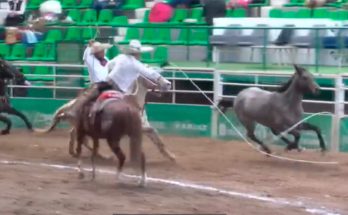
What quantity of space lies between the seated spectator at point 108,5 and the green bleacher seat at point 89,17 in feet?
0.49

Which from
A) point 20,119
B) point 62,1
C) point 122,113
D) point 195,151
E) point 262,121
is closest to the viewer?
point 122,113

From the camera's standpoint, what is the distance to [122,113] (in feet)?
38.9

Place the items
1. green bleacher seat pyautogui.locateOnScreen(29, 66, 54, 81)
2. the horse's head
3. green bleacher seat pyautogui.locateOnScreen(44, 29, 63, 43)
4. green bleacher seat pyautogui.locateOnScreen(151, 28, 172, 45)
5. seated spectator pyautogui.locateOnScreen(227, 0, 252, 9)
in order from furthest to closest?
green bleacher seat pyautogui.locateOnScreen(44, 29, 63, 43) < seated spectator pyautogui.locateOnScreen(227, 0, 252, 9) < green bleacher seat pyautogui.locateOnScreen(29, 66, 54, 81) < green bleacher seat pyautogui.locateOnScreen(151, 28, 172, 45) < the horse's head

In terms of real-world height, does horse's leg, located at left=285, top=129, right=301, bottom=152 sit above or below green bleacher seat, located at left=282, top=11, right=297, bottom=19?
below

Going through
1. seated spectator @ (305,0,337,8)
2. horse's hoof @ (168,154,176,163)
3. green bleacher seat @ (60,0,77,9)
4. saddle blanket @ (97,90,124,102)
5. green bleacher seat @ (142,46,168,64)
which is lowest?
horse's hoof @ (168,154,176,163)

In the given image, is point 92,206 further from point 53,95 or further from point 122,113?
point 53,95

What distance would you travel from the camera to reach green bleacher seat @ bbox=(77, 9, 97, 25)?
23328 mm

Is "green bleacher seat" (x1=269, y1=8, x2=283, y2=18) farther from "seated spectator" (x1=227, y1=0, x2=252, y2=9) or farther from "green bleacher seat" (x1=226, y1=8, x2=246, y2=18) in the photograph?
"seated spectator" (x1=227, y1=0, x2=252, y2=9)

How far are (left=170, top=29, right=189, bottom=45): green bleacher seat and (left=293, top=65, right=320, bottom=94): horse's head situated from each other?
4225 mm

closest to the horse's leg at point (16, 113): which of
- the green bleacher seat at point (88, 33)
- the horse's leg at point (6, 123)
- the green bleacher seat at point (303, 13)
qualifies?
the horse's leg at point (6, 123)

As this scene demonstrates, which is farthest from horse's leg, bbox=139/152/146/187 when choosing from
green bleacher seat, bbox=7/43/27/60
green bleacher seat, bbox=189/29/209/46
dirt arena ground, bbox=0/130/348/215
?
green bleacher seat, bbox=7/43/27/60

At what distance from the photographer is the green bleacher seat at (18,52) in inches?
866

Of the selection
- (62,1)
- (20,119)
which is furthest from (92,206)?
(62,1)

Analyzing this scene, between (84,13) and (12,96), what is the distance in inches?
162
